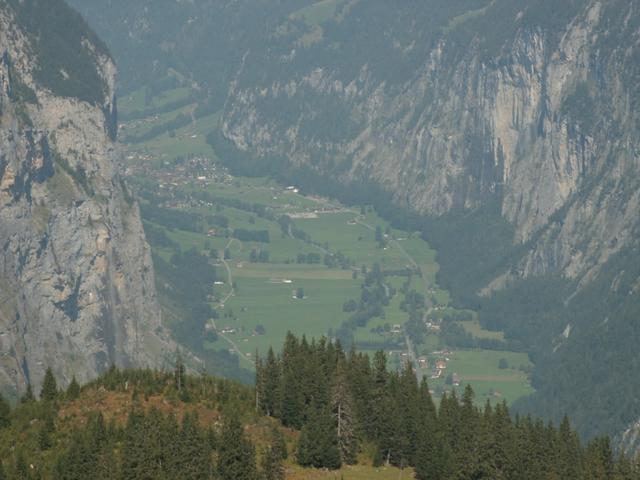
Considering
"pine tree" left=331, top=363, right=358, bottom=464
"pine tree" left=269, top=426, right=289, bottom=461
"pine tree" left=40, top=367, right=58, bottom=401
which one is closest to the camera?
"pine tree" left=269, top=426, right=289, bottom=461

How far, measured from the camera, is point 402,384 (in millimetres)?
183250

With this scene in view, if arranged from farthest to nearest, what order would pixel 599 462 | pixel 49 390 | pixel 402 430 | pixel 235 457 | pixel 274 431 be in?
pixel 402 430 → pixel 49 390 → pixel 599 462 → pixel 274 431 → pixel 235 457

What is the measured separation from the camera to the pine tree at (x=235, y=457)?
153375mm

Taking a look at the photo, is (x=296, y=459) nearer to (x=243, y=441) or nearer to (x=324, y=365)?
(x=243, y=441)

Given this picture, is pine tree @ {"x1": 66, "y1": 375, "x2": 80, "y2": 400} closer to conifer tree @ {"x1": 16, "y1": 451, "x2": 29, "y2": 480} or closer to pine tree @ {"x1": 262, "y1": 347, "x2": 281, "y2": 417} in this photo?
conifer tree @ {"x1": 16, "y1": 451, "x2": 29, "y2": 480}

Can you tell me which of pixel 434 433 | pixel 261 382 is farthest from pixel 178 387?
pixel 434 433

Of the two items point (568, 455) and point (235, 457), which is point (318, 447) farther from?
point (568, 455)

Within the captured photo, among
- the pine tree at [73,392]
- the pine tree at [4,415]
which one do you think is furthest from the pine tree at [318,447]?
the pine tree at [4,415]

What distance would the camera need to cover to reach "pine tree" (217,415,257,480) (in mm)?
153375

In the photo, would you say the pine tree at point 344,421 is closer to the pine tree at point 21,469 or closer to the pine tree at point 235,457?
the pine tree at point 235,457

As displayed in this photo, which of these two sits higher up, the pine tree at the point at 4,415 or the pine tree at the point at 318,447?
the pine tree at the point at 4,415

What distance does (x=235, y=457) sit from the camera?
505ft

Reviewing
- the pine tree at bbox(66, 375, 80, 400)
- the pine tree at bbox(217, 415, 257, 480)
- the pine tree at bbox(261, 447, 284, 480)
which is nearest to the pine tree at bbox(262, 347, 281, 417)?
the pine tree at bbox(66, 375, 80, 400)

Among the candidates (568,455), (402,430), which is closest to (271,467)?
(402,430)
